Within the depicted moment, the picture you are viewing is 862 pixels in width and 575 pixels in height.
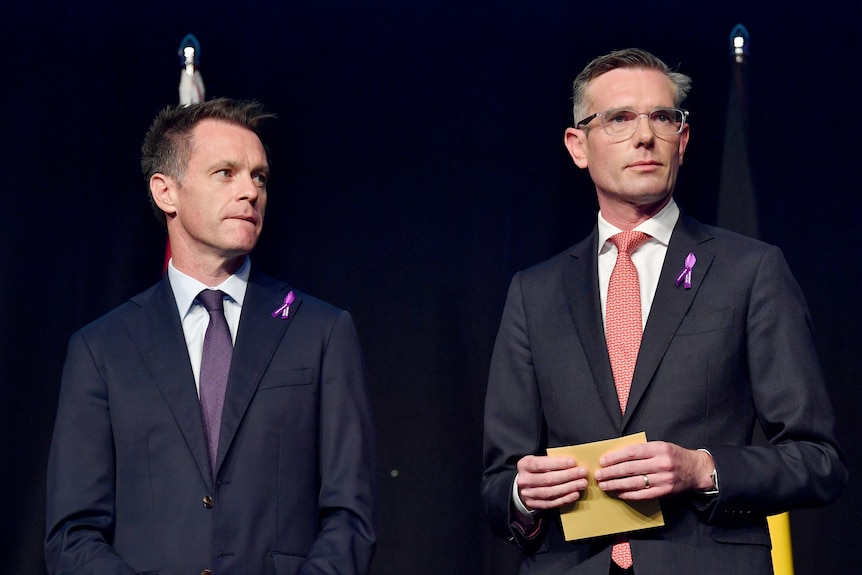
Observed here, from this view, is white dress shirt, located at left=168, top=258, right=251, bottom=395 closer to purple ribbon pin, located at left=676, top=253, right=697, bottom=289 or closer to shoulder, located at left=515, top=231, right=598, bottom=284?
shoulder, located at left=515, top=231, right=598, bottom=284

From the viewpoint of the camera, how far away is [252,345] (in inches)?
109

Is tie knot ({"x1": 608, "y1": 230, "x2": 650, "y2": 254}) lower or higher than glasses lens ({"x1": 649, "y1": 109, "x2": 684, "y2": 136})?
lower

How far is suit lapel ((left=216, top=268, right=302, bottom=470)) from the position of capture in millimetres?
2674

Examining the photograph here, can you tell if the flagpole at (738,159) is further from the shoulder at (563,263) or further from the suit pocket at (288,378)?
the suit pocket at (288,378)

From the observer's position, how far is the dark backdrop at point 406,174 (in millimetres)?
3932

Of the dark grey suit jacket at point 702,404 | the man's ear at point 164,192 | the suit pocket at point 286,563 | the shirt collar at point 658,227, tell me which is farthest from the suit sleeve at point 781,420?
the man's ear at point 164,192

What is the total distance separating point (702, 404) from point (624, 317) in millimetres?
258

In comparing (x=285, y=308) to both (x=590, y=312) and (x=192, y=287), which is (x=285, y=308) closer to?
(x=192, y=287)

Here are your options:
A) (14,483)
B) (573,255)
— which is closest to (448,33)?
(573,255)

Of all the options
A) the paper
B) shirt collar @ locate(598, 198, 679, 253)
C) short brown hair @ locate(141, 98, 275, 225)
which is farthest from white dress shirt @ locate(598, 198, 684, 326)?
short brown hair @ locate(141, 98, 275, 225)

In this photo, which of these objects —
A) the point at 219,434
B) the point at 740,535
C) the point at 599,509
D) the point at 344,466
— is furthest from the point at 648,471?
the point at 219,434

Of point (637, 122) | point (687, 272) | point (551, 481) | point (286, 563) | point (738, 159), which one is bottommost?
point (286, 563)

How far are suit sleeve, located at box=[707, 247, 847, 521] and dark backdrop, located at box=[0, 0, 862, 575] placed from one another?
4.97 feet

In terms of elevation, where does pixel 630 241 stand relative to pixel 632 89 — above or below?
below
